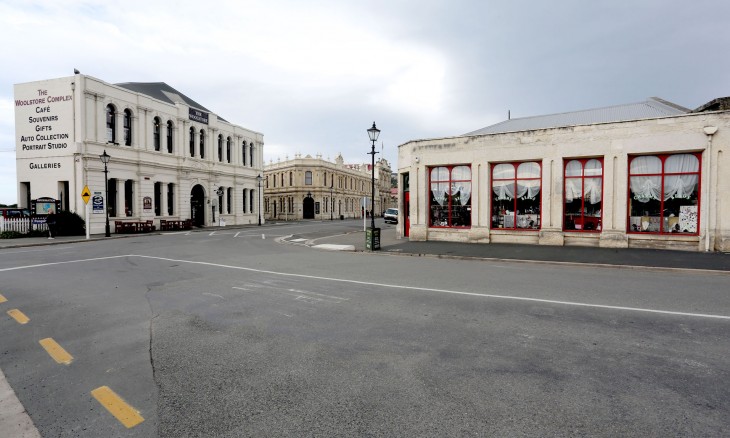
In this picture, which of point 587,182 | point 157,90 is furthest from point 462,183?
point 157,90

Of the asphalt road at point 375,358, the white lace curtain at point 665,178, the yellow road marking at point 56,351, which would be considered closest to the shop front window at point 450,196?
the white lace curtain at point 665,178

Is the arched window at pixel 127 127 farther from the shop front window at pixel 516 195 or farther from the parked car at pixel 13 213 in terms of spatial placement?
the shop front window at pixel 516 195

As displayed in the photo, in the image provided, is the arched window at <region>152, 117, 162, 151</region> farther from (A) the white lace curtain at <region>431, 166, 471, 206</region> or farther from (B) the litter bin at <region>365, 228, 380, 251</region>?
(A) the white lace curtain at <region>431, 166, 471, 206</region>

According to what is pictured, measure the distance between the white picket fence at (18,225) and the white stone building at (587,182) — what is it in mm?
25752

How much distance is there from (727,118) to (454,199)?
11.8m

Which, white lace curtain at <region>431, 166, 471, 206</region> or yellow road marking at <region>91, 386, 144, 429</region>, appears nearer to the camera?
yellow road marking at <region>91, 386, 144, 429</region>

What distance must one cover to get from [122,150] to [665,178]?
37.8 m

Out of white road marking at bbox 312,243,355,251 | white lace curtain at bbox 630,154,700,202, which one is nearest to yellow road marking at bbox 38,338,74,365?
white road marking at bbox 312,243,355,251

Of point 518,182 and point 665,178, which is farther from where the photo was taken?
point 518,182

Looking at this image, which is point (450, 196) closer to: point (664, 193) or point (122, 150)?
point (664, 193)

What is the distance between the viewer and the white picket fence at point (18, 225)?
77.8 feet

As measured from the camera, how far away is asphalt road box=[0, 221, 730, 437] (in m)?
3.14

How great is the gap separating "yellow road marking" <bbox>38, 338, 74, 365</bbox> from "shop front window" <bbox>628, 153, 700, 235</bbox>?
20.1 meters

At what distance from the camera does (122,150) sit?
30969 millimetres
